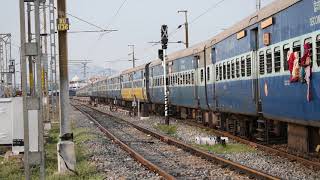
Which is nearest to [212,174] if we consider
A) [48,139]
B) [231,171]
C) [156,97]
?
[231,171]

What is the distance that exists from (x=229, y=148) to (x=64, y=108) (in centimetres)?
Result: 557

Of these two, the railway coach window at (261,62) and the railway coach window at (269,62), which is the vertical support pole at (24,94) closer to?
the railway coach window at (269,62)

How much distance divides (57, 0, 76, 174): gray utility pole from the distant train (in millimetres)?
4870

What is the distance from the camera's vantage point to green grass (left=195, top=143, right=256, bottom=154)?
633 inches

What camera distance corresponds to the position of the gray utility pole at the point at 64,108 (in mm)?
13164

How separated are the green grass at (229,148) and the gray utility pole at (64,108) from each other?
480cm

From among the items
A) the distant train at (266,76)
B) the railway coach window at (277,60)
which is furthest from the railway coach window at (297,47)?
the railway coach window at (277,60)

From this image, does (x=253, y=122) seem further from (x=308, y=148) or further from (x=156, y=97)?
(x=156, y=97)

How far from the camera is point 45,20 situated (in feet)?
111

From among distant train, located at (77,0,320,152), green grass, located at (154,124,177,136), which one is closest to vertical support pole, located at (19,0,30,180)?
distant train, located at (77,0,320,152)

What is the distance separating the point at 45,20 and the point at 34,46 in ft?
85.0

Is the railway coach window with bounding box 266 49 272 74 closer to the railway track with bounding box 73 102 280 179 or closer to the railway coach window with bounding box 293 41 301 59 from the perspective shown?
the railway coach window with bounding box 293 41 301 59

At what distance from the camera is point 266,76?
562 inches

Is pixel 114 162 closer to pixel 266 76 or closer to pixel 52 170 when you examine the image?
pixel 52 170
